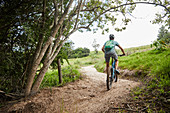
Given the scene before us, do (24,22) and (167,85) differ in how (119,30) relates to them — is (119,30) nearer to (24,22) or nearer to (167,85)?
(167,85)

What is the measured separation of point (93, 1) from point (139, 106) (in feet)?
19.1

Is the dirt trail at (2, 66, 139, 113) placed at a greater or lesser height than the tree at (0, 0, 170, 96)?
lesser

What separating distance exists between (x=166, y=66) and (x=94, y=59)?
25680mm

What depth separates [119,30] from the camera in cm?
600

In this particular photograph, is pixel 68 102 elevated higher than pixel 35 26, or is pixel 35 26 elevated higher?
pixel 35 26

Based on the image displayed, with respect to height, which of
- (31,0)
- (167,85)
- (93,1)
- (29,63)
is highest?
(93,1)

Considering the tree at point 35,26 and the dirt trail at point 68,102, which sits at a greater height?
the tree at point 35,26

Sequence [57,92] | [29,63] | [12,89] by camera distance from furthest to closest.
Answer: [57,92], [29,63], [12,89]

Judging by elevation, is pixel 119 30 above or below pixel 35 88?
above

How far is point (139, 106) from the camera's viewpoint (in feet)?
6.88

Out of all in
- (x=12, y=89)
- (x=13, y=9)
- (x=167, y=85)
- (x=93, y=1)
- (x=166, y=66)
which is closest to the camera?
(x=167, y=85)

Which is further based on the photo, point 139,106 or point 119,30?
point 119,30

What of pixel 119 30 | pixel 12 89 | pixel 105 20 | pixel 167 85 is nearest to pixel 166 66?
pixel 167 85

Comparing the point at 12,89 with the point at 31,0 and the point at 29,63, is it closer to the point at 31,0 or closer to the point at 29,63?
the point at 29,63
